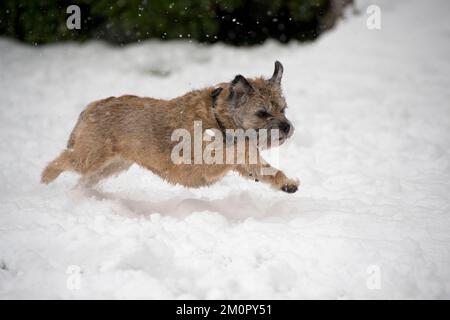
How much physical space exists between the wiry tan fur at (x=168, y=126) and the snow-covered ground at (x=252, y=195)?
447 mm

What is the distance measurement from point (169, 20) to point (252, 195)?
23.6 ft

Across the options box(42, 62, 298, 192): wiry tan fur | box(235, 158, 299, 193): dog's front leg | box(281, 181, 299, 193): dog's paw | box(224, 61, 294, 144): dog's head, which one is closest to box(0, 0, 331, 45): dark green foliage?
box(42, 62, 298, 192): wiry tan fur

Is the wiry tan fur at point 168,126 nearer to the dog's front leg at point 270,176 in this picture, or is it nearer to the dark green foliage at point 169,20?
the dog's front leg at point 270,176

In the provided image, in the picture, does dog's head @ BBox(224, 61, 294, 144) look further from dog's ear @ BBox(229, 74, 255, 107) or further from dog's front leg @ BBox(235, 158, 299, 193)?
dog's front leg @ BBox(235, 158, 299, 193)

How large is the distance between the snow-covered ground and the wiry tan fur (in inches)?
17.6

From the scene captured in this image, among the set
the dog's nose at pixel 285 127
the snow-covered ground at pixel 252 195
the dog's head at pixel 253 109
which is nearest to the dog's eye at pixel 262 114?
the dog's head at pixel 253 109

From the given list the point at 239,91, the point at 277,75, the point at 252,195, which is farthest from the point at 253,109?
the point at 252,195

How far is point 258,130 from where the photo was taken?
572 cm

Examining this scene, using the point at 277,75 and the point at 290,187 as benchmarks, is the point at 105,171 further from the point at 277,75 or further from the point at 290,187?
the point at 277,75

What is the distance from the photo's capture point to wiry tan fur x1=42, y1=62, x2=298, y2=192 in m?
5.71

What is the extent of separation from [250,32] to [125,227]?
9.47 m

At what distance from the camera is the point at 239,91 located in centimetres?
562

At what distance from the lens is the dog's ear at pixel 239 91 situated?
555 cm

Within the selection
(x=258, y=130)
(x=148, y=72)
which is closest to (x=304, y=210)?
(x=258, y=130)
